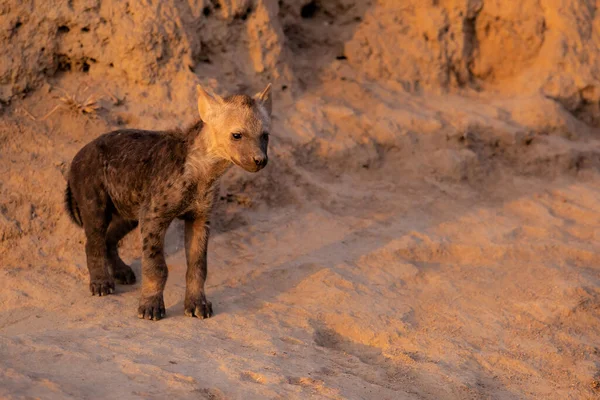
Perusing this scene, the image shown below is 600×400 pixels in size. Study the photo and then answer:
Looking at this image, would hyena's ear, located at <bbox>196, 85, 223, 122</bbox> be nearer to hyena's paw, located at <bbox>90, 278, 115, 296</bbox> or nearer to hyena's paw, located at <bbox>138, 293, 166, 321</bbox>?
hyena's paw, located at <bbox>138, 293, 166, 321</bbox>

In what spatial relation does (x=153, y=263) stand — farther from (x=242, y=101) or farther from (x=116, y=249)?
(x=242, y=101)

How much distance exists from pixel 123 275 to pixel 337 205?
7.01 ft

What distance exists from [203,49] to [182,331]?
335cm

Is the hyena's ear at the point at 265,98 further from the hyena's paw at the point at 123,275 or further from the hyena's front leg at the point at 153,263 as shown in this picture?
the hyena's paw at the point at 123,275

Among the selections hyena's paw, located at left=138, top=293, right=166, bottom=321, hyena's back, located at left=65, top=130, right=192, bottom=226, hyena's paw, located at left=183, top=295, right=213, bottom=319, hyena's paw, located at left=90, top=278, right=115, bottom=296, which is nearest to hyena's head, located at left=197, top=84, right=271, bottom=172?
hyena's back, located at left=65, top=130, right=192, bottom=226

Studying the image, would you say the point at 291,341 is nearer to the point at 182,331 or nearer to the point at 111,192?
the point at 182,331

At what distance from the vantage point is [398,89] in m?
8.27

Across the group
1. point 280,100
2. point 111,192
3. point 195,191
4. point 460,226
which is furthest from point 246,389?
point 280,100

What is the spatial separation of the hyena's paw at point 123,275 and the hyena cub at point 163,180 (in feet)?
0.55

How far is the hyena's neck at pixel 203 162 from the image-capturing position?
5.46 metres

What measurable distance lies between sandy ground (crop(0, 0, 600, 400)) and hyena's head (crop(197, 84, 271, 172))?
1.08 m

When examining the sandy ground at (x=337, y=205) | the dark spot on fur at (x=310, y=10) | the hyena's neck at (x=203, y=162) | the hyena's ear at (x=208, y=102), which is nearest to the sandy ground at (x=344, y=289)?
the sandy ground at (x=337, y=205)

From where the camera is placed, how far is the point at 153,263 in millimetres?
5375

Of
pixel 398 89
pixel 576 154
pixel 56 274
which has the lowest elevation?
pixel 56 274
